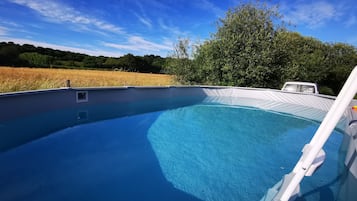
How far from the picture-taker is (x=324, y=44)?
75.6 ft

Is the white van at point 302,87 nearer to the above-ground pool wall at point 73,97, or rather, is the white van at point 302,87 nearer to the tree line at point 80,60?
the above-ground pool wall at point 73,97

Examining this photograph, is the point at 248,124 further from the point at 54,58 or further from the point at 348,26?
the point at 54,58

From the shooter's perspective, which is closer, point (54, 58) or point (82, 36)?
point (82, 36)

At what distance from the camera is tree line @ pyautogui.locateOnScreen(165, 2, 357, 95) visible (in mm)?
12141

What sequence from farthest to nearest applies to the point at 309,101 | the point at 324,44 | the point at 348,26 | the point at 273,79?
the point at 324,44 → the point at 348,26 → the point at 273,79 → the point at 309,101

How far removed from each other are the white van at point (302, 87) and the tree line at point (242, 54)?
1.80 metres

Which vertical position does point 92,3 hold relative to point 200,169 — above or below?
above

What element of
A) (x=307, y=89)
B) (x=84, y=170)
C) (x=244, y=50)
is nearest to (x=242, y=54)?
(x=244, y=50)

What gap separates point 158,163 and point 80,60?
2822 centimetres

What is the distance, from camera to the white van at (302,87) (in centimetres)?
967

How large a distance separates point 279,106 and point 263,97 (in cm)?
152

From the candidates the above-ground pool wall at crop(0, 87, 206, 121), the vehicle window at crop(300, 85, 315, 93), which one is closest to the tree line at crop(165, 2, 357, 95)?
the vehicle window at crop(300, 85, 315, 93)

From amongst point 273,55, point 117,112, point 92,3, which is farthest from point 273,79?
point 92,3

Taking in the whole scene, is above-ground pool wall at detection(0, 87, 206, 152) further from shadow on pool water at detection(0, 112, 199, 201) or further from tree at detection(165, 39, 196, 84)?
tree at detection(165, 39, 196, 84)
